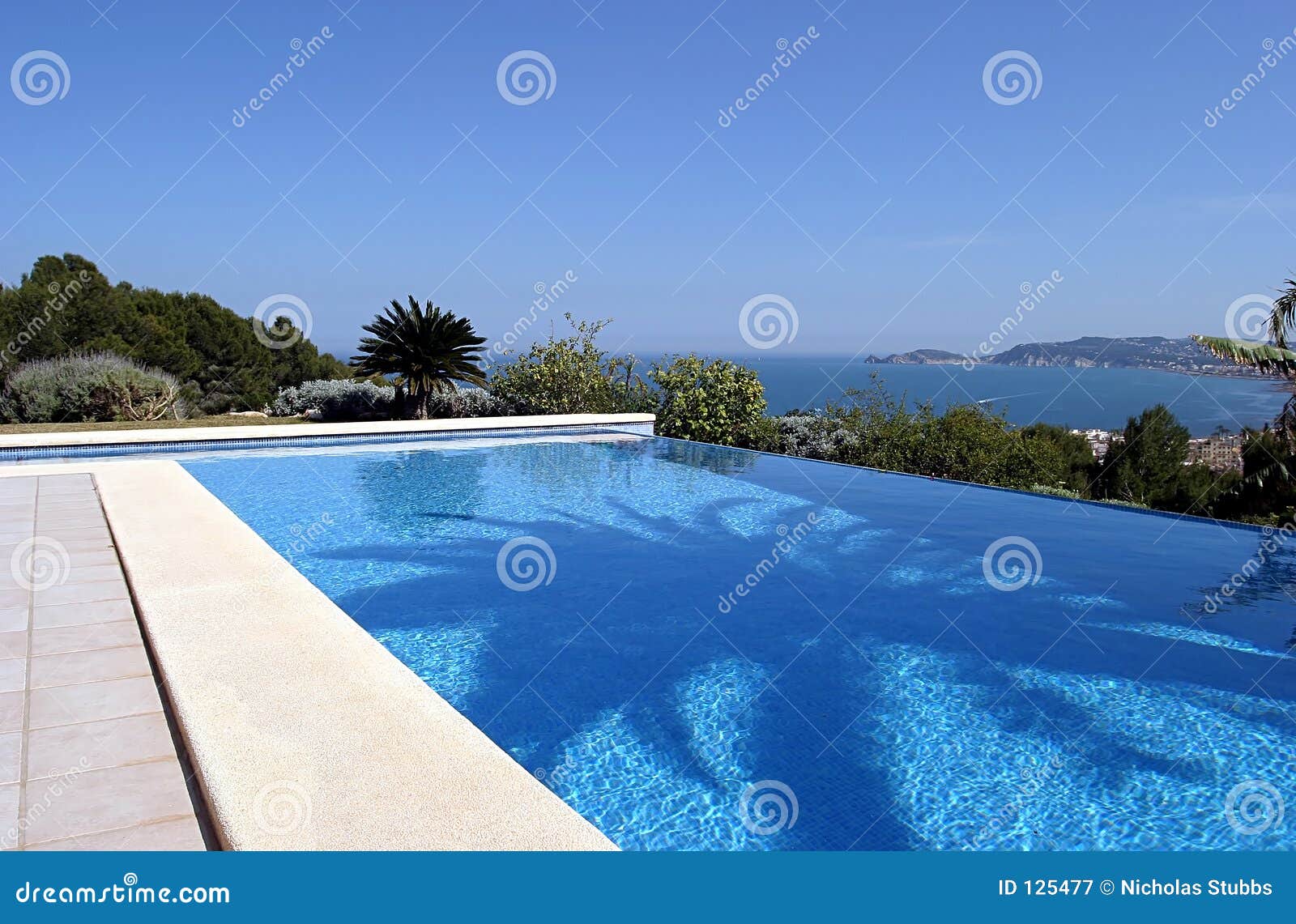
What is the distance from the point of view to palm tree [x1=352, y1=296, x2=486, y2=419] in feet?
43.8

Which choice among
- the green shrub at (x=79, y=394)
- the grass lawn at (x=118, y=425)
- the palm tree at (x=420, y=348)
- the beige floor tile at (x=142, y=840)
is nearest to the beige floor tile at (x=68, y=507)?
the grass lawn at (x=118, y=425)

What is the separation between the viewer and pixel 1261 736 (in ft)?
11.5

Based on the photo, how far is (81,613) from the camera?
3.89 metres

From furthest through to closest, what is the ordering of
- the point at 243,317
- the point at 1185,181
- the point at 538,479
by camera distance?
the point at 243,317, the point at 1185,181, the point at 538,479

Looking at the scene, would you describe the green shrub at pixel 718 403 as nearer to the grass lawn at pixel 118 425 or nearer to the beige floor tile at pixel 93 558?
the grass lawn at pixel 118 425

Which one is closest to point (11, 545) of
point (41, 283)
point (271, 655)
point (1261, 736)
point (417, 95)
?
point (271, 655)

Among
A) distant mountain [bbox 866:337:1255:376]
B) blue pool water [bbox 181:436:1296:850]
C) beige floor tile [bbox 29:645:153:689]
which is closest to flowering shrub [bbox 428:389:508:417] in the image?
blue pool water [bbox 181:436:1296:850]

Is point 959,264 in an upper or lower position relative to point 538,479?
upper

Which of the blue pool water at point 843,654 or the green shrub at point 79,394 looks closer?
the blue pool water at point 843,654

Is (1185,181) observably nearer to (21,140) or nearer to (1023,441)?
(1023,441)

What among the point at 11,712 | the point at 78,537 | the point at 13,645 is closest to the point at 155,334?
the point at 78,537

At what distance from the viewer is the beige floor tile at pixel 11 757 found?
2.44 meters

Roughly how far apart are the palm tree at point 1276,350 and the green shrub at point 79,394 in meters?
14.5

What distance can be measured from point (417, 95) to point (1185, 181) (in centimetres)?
1358
